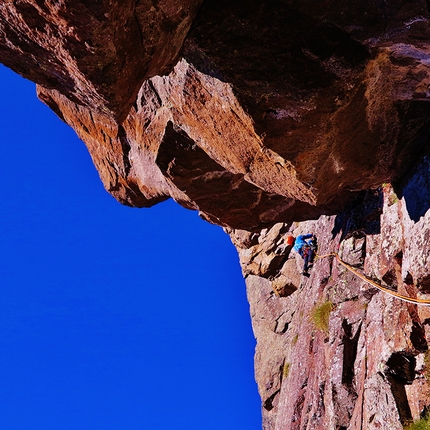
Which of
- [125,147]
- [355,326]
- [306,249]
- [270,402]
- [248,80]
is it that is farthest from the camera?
[270,402]

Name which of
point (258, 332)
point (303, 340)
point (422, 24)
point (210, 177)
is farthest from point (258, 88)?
point (258, 332)

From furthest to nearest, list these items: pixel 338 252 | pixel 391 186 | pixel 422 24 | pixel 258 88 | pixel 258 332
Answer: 1. pixel 258 332
2. pixel 338 252
3. pixel 391 186
4. pixel 258 88
5. pixel 422 24

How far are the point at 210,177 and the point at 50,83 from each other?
6310mm

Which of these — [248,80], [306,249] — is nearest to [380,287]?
[248,80]

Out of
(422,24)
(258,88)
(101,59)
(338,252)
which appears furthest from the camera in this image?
(338,252)

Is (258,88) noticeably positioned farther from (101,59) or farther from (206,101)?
(101,59)

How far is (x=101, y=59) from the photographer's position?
265 inches

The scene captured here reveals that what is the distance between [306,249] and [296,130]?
441 inches

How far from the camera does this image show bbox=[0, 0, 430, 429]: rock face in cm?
729

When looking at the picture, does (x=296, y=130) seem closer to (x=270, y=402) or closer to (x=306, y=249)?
(x=306, y=249)

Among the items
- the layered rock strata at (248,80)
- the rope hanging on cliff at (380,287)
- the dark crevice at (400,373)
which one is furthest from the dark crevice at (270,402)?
the layered rock strata at (248,80)

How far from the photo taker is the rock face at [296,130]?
7289 mm

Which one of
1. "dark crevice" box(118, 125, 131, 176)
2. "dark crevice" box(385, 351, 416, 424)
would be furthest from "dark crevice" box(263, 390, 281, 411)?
"dark crevice" box(118, 125, 131, 176)

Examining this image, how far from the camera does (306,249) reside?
20125mm
